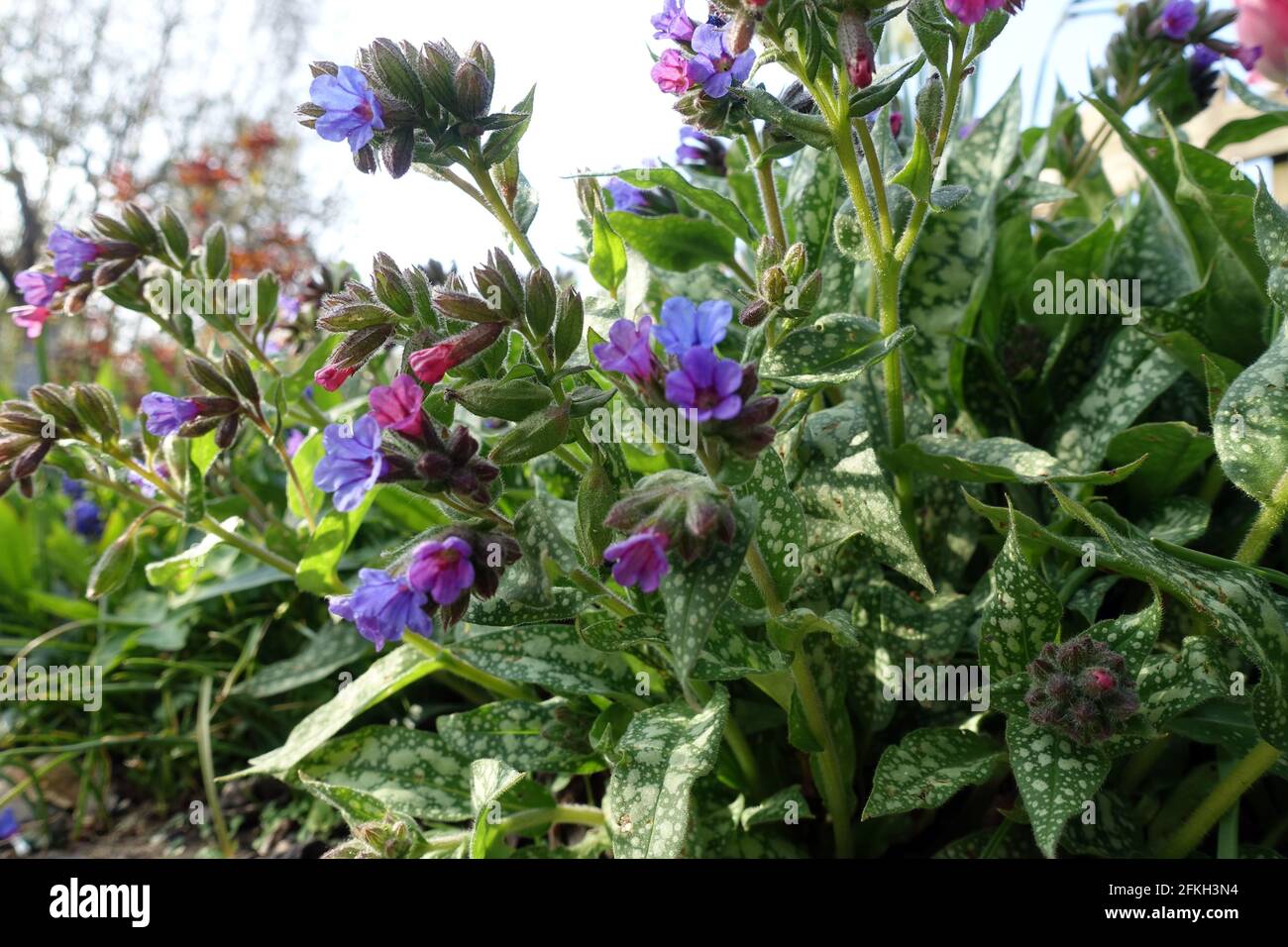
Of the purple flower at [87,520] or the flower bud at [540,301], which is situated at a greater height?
the flower bud at [540,301]

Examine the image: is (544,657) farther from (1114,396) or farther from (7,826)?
(7,826)

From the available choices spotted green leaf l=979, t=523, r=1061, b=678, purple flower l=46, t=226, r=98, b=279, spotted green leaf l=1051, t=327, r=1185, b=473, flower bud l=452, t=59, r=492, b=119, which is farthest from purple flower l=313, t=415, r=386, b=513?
spotted green leaf l=1051, t=327, r=1185, b=473

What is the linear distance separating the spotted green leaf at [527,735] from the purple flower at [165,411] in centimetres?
39

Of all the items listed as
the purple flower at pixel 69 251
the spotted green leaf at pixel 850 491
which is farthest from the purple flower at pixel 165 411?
the spotted green leaf at pixel 850 491

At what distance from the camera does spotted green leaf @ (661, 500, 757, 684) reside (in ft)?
1.91

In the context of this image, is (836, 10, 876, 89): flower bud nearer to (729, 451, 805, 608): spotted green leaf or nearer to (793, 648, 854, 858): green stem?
(729, 451, 805, 608): spotted green leaf

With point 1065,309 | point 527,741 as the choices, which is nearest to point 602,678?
point 527,741

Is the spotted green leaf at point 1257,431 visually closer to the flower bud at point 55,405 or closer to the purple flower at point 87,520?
the flower bud at point 55,405

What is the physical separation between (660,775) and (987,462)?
390 mm

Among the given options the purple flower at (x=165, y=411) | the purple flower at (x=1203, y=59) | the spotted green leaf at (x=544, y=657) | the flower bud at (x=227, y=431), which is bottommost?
the spotted green leaf at (x=544, y=657)

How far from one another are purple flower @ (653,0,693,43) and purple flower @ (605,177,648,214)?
27 centimetres

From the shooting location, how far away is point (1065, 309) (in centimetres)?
104

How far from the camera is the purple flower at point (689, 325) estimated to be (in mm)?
583

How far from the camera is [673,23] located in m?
0.78
